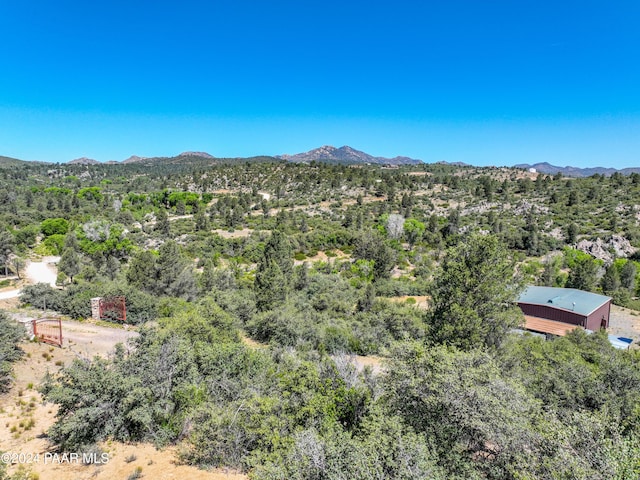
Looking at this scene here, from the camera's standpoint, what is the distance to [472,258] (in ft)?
39.2

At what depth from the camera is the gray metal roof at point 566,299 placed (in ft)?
73.9

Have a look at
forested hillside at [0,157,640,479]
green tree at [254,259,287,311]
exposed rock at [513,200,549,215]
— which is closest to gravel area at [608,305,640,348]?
forested hillside at [0,157,640,479]

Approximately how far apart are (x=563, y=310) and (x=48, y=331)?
96.3 feet

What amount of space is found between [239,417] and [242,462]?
84 cm

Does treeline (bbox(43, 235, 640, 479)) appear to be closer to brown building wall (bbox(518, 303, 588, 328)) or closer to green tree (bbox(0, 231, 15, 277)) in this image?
brown building wall (bbox(518, 303, 588, 328))

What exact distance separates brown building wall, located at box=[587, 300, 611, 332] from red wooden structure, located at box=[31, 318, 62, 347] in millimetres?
29210

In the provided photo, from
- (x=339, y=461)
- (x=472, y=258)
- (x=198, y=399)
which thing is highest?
(x=472, y=258)

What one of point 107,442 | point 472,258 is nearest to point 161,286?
point 107,442

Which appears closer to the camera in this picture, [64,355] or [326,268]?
[64,355]

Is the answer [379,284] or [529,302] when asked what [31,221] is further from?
[529,302]

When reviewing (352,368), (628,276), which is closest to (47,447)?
(352,368)

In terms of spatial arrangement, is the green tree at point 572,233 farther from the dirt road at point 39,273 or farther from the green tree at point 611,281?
the dirt road at point 39,273

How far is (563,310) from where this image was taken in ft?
74.3

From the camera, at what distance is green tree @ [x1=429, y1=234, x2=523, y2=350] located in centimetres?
1141
